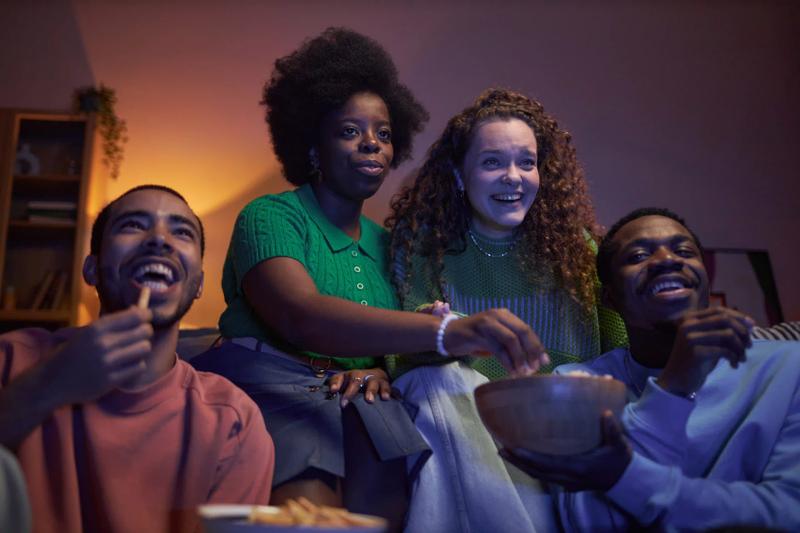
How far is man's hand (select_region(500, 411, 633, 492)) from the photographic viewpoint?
1354mm

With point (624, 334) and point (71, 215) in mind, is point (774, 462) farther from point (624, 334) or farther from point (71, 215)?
point (71, 215)

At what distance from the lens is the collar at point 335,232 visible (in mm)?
2109

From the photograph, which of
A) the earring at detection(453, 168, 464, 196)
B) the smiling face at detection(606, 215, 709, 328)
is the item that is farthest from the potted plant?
the smiling face at detection(606, 215, 709, 328)

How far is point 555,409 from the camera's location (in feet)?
4.33

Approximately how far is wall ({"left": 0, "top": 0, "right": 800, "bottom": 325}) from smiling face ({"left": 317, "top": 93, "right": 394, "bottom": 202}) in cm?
183

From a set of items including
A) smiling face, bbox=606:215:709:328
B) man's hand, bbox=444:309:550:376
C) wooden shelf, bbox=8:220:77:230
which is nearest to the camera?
man's hand, bbox=444:309:550:376

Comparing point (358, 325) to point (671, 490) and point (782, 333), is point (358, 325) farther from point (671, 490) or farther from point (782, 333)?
point (782, 333)

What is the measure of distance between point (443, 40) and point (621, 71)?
3.09 feet

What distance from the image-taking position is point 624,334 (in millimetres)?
2092

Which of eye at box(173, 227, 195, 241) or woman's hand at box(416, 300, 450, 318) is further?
woman's hand at box(416, 300, 450, 318)

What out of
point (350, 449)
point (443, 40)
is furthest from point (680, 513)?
point (443, 40)

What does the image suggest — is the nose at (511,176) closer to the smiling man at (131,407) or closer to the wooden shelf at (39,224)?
the smiling man at (131,407)

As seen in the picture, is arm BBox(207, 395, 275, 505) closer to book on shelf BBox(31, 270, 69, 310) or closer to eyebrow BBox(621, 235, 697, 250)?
eyebrow BBox(621, 235, 697, 250)

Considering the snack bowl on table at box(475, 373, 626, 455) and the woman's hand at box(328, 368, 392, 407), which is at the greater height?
the snack bowl on table at box(475, 373, 626, 455)
